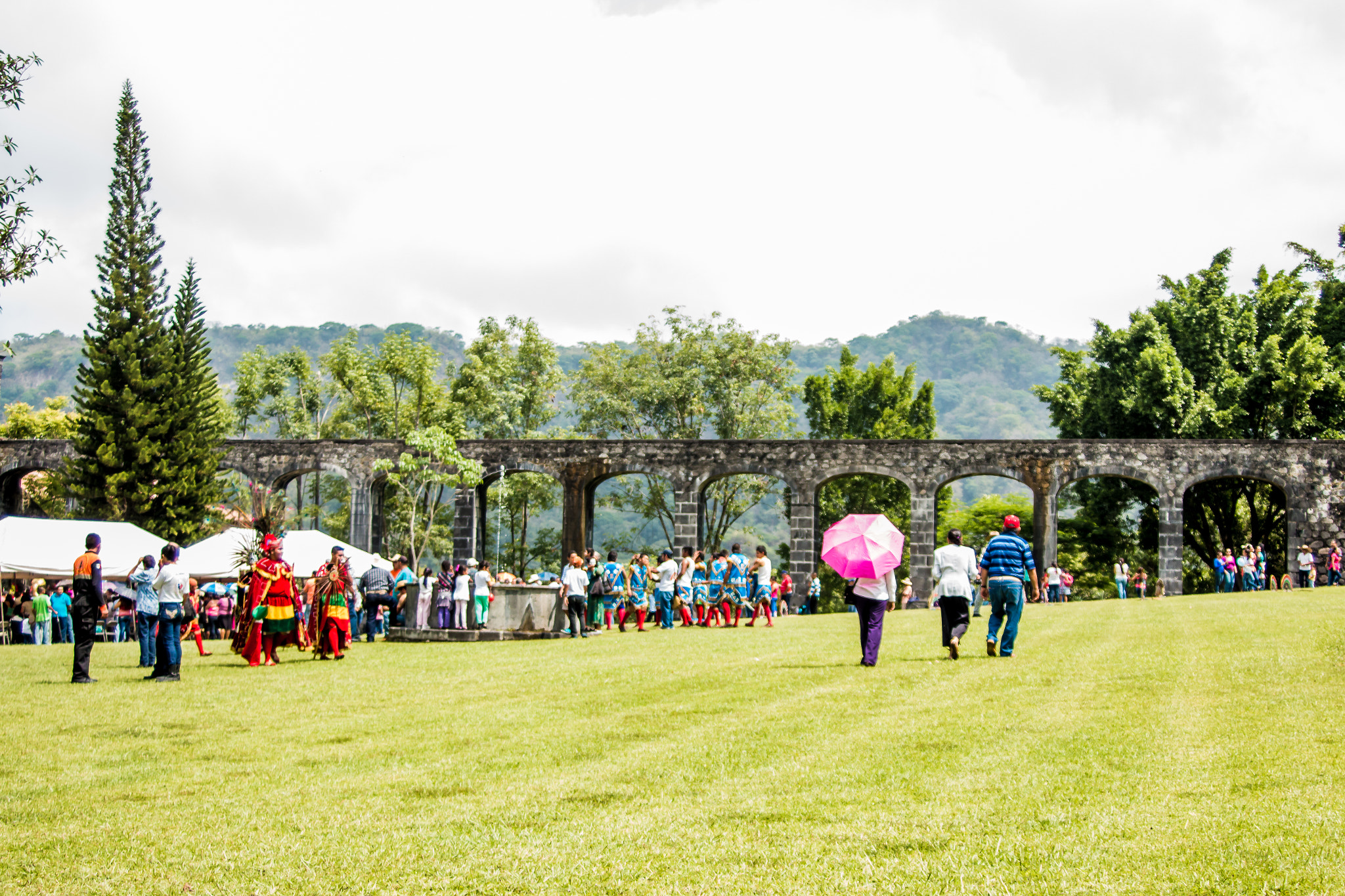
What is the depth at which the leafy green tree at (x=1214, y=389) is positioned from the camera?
31969 millimetres

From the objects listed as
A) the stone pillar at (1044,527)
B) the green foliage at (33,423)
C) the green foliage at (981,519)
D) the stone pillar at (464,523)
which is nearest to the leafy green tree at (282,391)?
the green foliage at (33,423)

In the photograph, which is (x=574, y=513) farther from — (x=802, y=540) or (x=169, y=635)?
(x=169, y=635)

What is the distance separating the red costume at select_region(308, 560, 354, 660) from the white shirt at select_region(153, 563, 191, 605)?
2044 mm

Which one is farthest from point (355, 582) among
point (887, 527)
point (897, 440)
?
point (897, 440)

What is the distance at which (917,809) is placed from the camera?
483 cm

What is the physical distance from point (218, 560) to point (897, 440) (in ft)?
51.3

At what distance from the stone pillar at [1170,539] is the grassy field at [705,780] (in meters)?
18.4

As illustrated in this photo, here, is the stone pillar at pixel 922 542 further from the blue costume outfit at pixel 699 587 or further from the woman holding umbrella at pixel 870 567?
the woman holding umbrella at pixel 870 567

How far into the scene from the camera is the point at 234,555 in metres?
19.3

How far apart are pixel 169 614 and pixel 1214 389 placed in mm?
29063

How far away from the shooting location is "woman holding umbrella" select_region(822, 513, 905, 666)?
9.95 m

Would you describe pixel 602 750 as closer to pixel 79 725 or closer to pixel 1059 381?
pixel 79 725

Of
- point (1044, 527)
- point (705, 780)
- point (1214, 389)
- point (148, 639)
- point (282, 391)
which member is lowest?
point (705, 780)

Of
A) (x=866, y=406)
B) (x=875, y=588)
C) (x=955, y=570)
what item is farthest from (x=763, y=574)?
(x=866, y=406)
